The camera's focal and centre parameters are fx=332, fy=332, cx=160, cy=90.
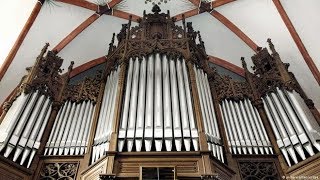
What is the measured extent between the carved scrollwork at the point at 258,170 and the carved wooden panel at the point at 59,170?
109 inches

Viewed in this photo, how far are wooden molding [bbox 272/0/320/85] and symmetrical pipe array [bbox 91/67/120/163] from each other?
4.17m

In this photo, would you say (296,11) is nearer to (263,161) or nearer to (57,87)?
(263,161)

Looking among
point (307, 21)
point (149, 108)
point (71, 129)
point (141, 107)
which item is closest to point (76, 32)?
point (71, 129)

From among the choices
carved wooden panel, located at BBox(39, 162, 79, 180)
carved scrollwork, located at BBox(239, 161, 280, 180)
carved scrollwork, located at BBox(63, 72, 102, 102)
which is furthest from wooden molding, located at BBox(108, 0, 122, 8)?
carved scrollwork, located at BBox(239, 161, 280, 180)

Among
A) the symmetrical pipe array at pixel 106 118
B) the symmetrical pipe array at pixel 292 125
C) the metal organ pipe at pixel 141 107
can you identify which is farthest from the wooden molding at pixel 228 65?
the symmetrical pipe array at pixel 106 118

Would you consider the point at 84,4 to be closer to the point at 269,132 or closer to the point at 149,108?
the point at 149,108

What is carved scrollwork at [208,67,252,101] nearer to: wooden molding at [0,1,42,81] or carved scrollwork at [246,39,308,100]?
carved scrollwork at [246,39,308,100]

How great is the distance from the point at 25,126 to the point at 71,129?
825mm

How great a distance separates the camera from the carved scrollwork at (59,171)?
537 centimetres

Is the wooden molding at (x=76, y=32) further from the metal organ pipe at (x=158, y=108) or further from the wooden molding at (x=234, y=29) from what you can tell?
the wooden molding at (x=234, y=29)

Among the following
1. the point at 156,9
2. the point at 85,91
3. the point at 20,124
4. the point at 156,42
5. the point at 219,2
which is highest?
the point at 219,2

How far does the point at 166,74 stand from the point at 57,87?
2426 mm

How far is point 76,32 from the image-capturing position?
8836mm

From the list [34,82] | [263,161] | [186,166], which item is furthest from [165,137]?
[34,82]
